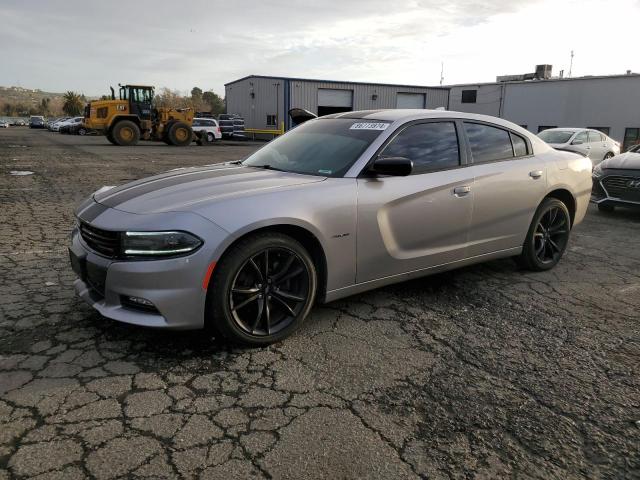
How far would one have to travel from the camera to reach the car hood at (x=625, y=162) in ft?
25.6

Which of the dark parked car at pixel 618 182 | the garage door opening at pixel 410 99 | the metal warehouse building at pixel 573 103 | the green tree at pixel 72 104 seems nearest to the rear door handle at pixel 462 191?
the dark parked car at pixel 618 182

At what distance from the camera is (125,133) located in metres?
24.4

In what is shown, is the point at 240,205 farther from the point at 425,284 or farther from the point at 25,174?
the point at 25,174

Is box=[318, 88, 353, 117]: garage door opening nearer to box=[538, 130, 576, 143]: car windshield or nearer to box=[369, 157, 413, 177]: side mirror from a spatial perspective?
box=[538, 130, 576, 143]: car windshield

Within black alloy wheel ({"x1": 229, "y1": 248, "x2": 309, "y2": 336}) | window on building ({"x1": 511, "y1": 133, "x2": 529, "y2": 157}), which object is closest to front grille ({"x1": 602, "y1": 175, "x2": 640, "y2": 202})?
window on building ({"x1": 511, "y1": 133, "x2": 529, "y2": 157})

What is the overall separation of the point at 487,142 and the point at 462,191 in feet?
2.34

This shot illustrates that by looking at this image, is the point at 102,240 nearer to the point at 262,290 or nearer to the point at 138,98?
the point at 262,290

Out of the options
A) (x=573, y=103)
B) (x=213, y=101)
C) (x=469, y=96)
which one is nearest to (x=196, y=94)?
(x=213, y=101)

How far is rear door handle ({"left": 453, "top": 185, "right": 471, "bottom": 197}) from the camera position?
3.89m

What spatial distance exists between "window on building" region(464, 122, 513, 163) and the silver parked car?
0.01 meters

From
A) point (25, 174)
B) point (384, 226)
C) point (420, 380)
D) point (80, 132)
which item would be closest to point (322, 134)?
point (384, 226)

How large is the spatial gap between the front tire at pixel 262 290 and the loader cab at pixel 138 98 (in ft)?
81.7

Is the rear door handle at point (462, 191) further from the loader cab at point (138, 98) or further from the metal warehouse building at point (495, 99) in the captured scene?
the metal warehouse building at point (495, 99)

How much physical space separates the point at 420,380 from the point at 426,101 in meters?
42.2
